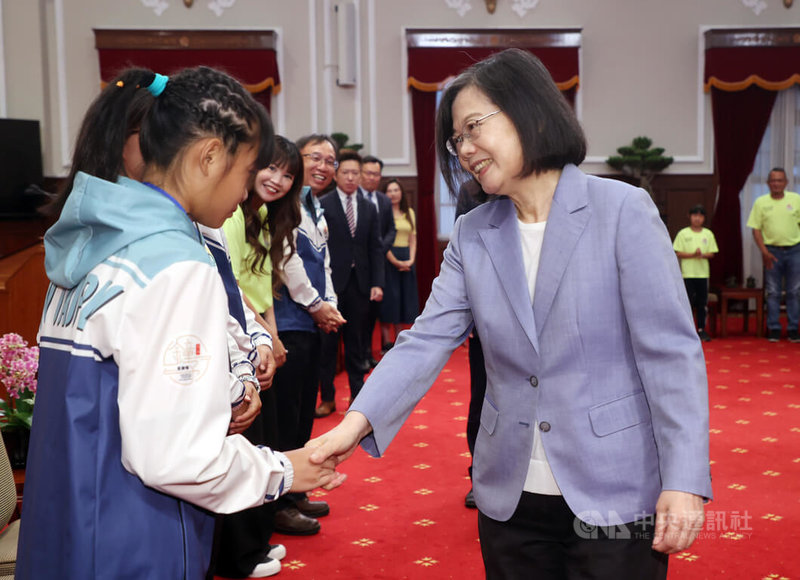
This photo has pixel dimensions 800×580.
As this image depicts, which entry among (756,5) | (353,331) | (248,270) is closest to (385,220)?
(353,331)

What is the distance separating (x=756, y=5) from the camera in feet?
33.3

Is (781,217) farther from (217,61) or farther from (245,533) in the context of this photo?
(245,533)

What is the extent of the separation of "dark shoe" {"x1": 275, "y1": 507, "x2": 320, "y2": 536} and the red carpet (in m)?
0.03

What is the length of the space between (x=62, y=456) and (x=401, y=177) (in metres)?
9.11

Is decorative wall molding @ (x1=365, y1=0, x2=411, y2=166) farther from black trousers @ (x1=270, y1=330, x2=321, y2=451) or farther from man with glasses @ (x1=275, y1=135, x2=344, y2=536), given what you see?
black trousers @ (x1=270, y1=330, x2=321, y2=451)

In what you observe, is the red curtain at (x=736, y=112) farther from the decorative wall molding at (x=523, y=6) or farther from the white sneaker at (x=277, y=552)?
the white sneaker at (x=277, y=552)

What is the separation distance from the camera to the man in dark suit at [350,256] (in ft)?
18.3

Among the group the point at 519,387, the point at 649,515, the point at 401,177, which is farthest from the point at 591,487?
the point at 401,177

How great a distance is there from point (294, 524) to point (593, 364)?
221 cm

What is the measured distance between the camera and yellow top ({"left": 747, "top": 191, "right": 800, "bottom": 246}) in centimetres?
841

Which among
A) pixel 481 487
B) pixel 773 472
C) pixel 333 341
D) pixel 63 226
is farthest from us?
pixel 333 341

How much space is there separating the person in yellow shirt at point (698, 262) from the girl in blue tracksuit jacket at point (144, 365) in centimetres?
786

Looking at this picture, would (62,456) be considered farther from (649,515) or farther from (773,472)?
(773,472)

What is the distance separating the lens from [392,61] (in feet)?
32.8
